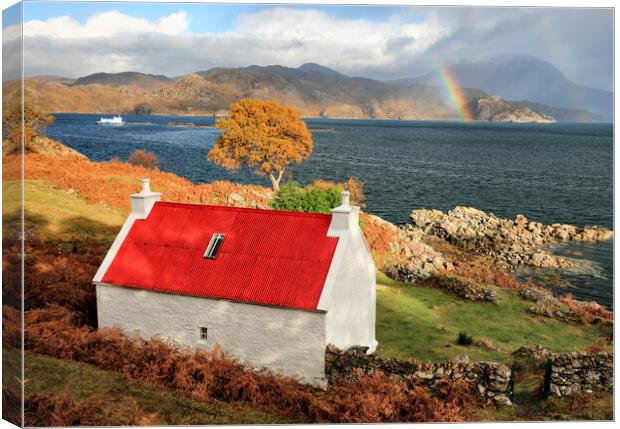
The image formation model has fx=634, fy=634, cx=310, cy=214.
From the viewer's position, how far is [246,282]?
17422mm

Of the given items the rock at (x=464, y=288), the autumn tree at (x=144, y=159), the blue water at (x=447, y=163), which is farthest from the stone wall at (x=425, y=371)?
the autumn tree at (x=144, y=159)

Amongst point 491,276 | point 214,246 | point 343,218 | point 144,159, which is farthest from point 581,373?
point 144,159

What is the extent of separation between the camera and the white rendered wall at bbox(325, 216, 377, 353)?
17.0m

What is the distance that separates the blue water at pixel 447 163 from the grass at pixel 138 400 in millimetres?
14692

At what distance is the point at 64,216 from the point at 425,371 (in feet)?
61.8

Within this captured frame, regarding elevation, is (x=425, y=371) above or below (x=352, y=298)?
below

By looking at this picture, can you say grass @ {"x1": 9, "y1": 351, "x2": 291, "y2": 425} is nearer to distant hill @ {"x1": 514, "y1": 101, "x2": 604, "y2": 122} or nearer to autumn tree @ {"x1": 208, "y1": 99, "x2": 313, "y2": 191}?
distant hill @ {"x1": 514, "y1": 101, "x2": 604, "y2": 122}

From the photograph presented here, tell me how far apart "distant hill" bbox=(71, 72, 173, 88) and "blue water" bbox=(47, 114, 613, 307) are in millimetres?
2127

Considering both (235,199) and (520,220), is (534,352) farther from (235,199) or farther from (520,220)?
(235,199)

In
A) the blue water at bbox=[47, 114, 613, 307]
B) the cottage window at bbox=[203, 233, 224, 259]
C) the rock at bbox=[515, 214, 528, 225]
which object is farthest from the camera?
the rock at bbox=[515, 214, 528, 225]

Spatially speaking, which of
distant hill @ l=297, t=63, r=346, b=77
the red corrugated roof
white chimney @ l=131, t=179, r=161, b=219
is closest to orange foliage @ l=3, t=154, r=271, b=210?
distant hill @ l=297, t=63, r=346, b=77

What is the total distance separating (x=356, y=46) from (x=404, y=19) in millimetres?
2764

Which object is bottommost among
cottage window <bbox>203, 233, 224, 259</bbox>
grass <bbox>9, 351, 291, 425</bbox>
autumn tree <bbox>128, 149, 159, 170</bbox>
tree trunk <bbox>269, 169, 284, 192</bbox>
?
grass <bbox>9, 351, 291, 425</bbox>

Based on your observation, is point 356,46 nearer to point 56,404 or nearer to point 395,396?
point 395,396
